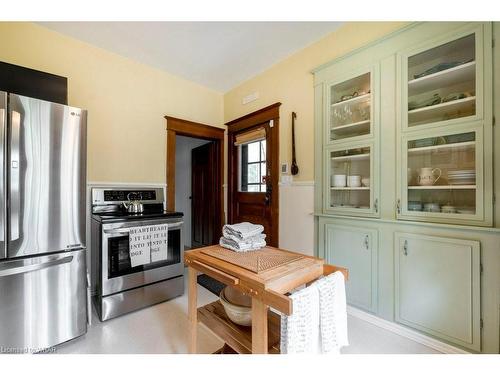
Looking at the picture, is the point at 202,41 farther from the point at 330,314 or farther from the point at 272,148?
the point at 330,314

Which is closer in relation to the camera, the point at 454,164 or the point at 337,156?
the point at 454,164

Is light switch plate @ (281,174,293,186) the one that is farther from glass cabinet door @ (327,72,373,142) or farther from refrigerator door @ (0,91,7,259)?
refrigerator door @ (0,91,7,259)

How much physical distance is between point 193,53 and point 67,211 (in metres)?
2.02

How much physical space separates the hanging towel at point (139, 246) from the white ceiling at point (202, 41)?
1.90 metres

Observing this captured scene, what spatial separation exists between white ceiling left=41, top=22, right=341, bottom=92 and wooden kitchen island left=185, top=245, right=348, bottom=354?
6.68 feet

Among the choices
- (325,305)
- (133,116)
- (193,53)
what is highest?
(193,53)

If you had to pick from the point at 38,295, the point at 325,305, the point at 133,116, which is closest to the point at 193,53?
the point at 133,116

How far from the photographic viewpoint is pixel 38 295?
145 cm

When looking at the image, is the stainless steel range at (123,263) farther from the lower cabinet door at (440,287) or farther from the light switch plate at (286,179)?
the lower cabinet door at (440,287)

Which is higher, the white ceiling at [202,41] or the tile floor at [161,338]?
the white ceiling at [202,41]

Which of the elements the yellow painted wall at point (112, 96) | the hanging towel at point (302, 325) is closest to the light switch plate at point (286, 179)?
the yellow painted wall at point (112, 96)

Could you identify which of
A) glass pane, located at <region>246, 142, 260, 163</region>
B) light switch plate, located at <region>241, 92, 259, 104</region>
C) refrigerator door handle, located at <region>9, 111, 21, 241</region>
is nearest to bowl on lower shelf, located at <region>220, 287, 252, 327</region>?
refrigerator door handle, located at <region>9, 111, 21, 241</region>

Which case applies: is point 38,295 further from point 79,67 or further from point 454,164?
point 454,164

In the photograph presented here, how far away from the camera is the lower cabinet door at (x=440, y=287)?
1.43 metres
